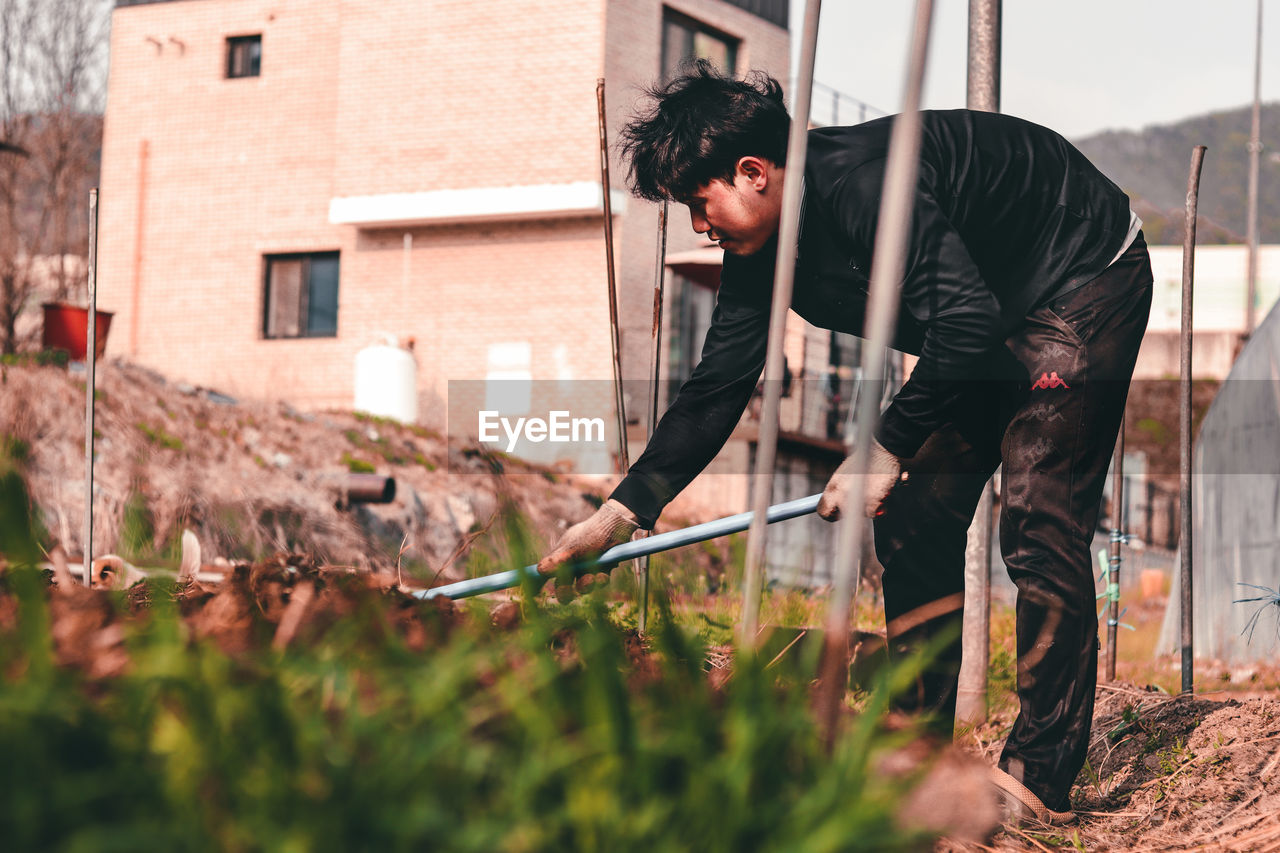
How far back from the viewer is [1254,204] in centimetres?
2492

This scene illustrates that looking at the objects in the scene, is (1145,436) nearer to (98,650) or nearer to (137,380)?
(137,380)

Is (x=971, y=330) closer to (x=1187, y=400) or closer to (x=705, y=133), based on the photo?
(x=705, y=133)

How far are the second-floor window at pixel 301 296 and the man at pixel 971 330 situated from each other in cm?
1604

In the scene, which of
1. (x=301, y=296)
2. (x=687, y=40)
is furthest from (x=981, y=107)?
(x=301, y=296)

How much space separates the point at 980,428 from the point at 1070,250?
41 centimetres

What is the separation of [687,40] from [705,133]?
50.1ft

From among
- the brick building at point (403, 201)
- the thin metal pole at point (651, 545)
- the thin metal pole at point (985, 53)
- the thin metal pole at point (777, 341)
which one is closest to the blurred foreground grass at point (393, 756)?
the thin metal pole at point (777, 341)

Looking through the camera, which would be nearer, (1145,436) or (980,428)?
(980,428)

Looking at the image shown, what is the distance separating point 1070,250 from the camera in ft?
8.01

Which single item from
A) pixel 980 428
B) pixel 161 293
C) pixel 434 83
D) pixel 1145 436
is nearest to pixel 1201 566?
pixel 980 428

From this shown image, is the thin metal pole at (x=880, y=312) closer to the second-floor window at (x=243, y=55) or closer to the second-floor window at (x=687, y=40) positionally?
the second-floor window at (x=687, y=40)

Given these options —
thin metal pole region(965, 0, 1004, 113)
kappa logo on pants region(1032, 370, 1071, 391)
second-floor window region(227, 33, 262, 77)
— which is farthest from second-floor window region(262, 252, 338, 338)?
kappa logo on pants region(1032, 370, 1071, 391)

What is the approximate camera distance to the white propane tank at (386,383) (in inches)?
609

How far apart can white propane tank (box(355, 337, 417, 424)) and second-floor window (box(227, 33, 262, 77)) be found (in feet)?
18.7
